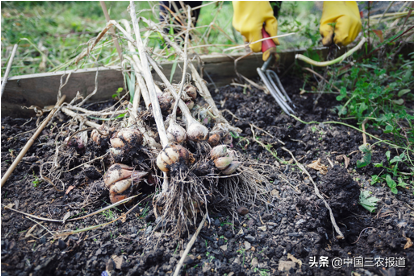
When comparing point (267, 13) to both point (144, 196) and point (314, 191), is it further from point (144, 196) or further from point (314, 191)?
point (144, 196)

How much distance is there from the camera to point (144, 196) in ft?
4.33

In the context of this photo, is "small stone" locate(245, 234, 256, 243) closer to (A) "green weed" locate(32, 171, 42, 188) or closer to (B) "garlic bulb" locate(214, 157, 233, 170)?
(B) "garlic bulb" locate(214, 157, 233, 170)

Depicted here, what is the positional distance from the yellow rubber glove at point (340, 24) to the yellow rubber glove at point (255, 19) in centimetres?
40

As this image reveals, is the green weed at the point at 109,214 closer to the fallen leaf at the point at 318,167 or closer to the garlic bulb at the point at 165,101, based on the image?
the garlic bulb at the point at 165,101

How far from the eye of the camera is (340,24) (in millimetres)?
2002

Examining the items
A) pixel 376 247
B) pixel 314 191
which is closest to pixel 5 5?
pixel 314 191

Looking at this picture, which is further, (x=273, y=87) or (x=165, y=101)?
(x=273, y=87)

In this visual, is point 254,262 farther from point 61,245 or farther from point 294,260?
point 61,245

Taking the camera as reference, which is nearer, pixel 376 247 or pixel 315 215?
pixel 376 247

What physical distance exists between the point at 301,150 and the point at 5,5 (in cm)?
466

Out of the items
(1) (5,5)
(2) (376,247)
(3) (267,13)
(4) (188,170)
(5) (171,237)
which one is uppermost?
(1) (5,5)

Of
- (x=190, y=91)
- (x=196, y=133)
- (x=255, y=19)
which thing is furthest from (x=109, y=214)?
(x=255, y=19)

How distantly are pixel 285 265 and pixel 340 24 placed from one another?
6.14ft

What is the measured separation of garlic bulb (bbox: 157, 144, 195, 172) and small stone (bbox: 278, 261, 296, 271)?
0.60 m
